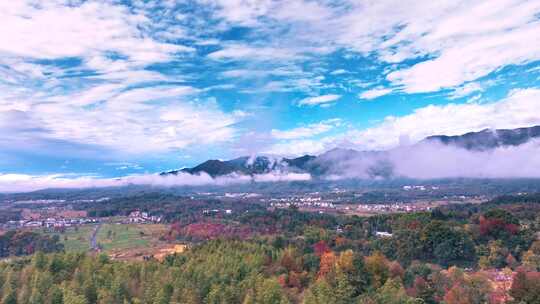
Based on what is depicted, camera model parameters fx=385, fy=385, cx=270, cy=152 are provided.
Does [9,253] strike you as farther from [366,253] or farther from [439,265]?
[439,265]

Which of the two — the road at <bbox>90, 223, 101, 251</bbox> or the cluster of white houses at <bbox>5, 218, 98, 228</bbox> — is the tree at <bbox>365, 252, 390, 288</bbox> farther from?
the cluster of white houses at <bbox>5, 218, 98, 228</bbox>

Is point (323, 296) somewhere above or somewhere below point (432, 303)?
above

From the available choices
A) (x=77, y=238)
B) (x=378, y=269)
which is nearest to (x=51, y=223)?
(x=77, y=238)

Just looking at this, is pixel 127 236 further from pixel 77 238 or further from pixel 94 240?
pixel 77 238

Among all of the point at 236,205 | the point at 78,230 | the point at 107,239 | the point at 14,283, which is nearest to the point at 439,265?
the point at 14,283

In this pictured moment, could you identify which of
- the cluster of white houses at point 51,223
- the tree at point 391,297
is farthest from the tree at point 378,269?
the cluster of white houses at point 51,223
